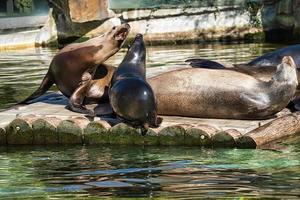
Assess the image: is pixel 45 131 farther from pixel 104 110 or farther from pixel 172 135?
pixel 172 135

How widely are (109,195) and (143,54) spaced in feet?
12.5

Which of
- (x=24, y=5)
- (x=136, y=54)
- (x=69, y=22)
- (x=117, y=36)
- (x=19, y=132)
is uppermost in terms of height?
(x=117, y=36)

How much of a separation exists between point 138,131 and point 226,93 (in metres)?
1.03

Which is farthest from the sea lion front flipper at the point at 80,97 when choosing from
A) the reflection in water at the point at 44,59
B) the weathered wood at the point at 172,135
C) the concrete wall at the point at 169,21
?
the concrete wall at the point at 169,21

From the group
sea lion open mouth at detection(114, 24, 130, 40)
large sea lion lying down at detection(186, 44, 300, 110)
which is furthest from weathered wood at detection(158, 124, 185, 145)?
sea lion open mouth at detection(114, 24, 130, 40)

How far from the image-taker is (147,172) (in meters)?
5.88

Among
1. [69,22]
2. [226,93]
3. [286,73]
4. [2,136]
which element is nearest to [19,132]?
[2,136]

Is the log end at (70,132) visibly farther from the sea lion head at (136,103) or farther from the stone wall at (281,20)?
the stone wall at (281,20)

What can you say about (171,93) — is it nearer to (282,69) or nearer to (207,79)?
(207,79)

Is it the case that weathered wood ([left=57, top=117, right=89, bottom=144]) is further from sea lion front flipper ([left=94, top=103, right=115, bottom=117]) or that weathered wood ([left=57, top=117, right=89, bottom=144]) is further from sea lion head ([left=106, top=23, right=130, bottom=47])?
sea lion head ([left=106, top=23, right=130, bottom=47])

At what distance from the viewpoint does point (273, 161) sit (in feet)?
20.0

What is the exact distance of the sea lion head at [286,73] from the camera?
25.2ft

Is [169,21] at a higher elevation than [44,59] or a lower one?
higher

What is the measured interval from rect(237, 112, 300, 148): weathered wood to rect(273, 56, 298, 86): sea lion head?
361mm
